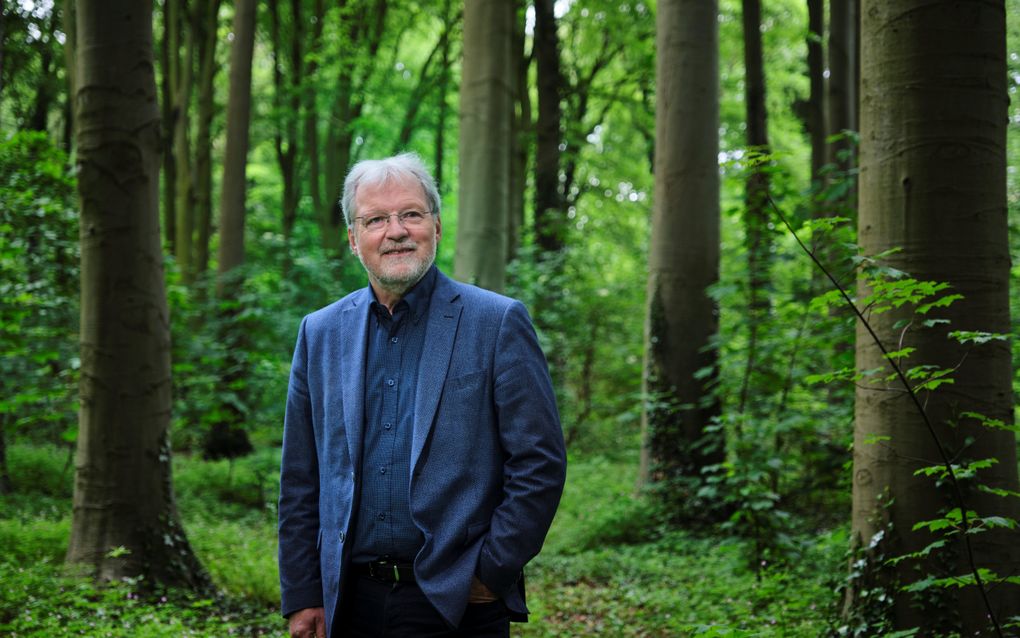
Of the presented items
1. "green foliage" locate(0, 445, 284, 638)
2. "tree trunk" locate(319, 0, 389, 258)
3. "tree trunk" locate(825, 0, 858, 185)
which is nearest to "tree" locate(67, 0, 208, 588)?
"green foliage" locate(0, 445, 284, 638)

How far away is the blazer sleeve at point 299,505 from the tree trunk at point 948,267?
2.46 metres

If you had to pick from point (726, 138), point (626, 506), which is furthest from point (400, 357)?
point (726, 138)

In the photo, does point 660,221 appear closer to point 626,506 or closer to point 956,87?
point 626,506

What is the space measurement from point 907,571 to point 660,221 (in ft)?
17.3

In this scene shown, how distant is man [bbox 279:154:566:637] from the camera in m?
2.56

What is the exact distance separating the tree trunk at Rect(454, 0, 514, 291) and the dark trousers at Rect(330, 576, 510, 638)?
659 cm

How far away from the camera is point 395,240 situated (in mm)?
2791

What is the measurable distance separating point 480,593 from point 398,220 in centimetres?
120

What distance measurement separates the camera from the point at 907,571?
3.98 m

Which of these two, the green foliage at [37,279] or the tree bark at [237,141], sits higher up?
the tree bark at [237,141]

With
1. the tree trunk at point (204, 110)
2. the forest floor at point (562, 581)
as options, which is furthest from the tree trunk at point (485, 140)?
the tree trunk at point (204, 110)

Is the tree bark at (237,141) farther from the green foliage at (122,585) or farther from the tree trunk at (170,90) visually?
the green foliage at (122,585)

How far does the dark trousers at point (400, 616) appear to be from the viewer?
2.56m

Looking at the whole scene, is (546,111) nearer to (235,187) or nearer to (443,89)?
(443,89)
